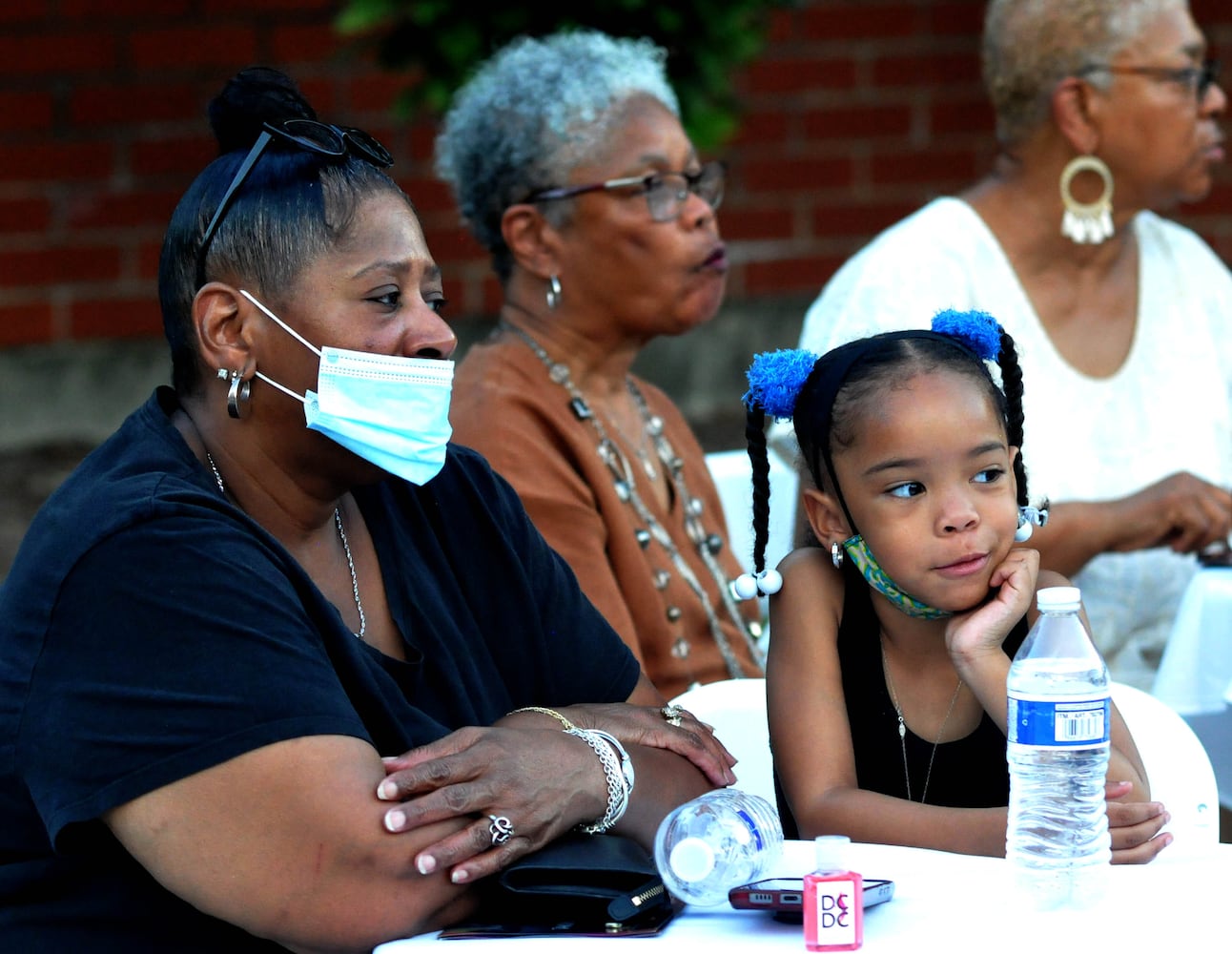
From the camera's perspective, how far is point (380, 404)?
2.35m

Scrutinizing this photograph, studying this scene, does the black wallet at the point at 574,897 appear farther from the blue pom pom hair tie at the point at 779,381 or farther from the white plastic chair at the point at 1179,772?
the white plastic chair at the point at 1179,772

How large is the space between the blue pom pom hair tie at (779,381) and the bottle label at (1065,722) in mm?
842

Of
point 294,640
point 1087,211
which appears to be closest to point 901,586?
point 294,640

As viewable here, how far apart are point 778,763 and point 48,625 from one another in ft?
3.50

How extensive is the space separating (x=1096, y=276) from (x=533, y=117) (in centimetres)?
145

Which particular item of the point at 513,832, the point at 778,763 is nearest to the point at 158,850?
the point at 513,832

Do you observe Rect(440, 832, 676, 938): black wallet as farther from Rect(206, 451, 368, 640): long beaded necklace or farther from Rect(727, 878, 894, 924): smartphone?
Rect(206, 451, 368, 640): long beaded necklace

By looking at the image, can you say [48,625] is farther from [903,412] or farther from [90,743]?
[903,412]

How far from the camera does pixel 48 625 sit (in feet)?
6.81

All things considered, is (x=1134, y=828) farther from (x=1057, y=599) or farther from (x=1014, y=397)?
(x=1014, y=397)

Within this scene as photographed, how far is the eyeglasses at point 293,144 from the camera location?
2.36 meters

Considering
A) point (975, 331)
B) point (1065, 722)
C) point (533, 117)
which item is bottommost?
point (1065, 722)

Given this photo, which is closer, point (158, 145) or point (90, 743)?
point (90, 743)

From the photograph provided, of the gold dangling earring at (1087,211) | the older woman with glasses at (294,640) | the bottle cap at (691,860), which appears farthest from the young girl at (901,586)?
the gold dangling earring at (1087,211)
